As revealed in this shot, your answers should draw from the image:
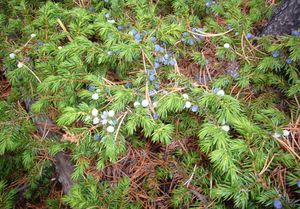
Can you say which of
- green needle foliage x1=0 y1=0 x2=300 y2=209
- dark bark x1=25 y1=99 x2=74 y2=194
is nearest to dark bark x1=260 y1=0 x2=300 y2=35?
green needle foliage x1=0 y1=0 x2=300 y2=209

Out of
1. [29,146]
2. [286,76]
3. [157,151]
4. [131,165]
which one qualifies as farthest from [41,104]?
[286,76]

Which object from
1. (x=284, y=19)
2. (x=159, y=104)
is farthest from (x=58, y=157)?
(x=284, y=19)

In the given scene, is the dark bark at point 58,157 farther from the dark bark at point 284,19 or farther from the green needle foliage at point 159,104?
the dark bark at point 284,19

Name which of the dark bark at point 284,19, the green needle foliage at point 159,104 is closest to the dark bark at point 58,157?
the green needle foliage at point 159,104

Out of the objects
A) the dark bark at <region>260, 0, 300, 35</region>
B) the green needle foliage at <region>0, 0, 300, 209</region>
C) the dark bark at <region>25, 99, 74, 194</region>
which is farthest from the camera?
the dark bark at <region>25, 99, 74, 194</region>

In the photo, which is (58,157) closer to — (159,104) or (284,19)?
(159,104)

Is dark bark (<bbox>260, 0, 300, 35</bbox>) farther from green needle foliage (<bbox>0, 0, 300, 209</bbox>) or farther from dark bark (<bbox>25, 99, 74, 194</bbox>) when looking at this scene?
dark bark (<bbox>25, 99, 74, 194</bbox>)
